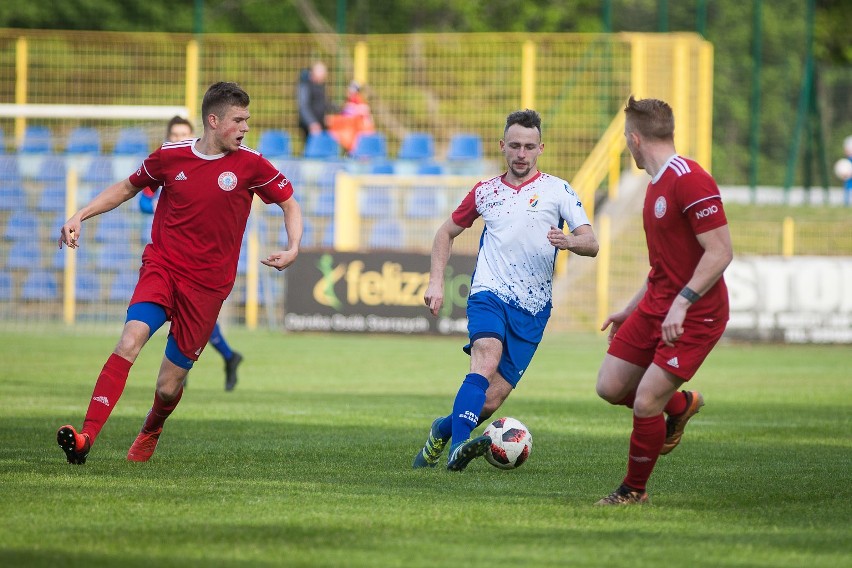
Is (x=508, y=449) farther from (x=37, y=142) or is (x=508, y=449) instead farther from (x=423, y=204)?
(x=37, y=142)

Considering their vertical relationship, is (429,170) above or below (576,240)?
above

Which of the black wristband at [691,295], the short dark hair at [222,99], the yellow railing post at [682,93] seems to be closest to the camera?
the black wristband at [691,295]

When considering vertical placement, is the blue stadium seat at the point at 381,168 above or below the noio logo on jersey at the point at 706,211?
above

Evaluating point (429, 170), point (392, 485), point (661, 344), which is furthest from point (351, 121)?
point (661, 344)

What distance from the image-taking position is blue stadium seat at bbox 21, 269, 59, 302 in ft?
79.4

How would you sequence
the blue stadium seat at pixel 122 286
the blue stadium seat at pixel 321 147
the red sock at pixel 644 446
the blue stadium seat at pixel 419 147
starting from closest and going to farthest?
the red sock at pixel 644 446 < the blue stadium seat at pixel 122 286 < the blue stadium seat at pixel 321 147 < the blue stadium seat at pixel 419 147

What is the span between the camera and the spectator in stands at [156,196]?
481 inches

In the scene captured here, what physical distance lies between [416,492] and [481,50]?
20.0 metres

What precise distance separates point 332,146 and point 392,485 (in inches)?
768

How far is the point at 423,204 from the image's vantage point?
82.2 ft

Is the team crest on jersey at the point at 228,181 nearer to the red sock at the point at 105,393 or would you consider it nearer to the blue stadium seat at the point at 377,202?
the red sock at the point at 105,393

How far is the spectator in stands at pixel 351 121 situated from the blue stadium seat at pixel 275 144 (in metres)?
0.91

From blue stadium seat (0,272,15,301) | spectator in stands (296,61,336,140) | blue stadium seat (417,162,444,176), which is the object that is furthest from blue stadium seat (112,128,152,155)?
blue stadium seat (417,162,444,176)

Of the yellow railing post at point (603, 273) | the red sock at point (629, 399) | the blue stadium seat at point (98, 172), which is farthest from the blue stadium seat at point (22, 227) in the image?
the red sock at point (629, 399)
